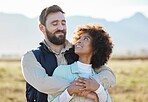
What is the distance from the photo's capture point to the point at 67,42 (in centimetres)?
492

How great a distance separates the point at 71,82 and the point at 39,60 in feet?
1.32

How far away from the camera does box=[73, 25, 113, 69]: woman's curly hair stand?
4.73m

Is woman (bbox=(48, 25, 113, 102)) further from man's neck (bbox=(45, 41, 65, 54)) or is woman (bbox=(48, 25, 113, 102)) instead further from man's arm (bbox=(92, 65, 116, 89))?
man's neck (bbox=(45, 41, 65, 54))

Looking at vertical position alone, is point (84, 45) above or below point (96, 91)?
above

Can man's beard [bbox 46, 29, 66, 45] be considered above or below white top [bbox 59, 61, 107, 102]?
above

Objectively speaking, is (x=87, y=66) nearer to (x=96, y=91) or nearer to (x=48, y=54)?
(x=96, y=91)

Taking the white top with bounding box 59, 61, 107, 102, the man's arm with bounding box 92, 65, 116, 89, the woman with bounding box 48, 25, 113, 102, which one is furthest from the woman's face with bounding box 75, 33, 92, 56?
the man's arm with bounding box 92, 65, 116, 89

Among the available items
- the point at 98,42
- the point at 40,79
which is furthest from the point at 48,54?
the point at 98,42

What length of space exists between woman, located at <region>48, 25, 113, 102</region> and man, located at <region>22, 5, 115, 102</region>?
4.8 inches

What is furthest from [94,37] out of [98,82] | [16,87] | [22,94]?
[16,87]

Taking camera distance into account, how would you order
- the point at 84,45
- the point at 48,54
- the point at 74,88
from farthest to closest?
1. the point at 48,54
2. the point at 84,45
3. the point at 74,88

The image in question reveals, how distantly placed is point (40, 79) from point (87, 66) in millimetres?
457

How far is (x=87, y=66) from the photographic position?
4.70 metres

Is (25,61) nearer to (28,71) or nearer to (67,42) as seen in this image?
(28,71)
